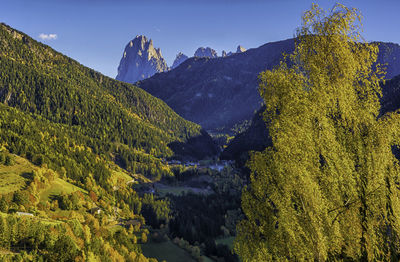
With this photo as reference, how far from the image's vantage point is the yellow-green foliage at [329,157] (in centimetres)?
1473

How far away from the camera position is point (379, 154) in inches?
604

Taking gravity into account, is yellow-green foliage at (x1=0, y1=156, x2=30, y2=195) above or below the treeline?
above

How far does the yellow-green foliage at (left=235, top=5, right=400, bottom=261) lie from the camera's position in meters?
14.7

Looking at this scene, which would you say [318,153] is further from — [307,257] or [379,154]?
[307,257]

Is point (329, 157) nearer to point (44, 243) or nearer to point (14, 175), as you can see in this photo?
point (44, 243)

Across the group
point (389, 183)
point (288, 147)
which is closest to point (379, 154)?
point (389, 183)

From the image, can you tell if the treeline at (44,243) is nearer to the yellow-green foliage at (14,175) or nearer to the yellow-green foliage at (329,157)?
the yellow-green foliage at (14,175)

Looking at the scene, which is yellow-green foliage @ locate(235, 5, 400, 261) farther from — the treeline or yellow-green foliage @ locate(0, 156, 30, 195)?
yellow-green foliage @ locate(0, 156, 30, 195)

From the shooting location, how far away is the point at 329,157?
16016 mm

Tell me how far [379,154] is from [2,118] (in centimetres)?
23278

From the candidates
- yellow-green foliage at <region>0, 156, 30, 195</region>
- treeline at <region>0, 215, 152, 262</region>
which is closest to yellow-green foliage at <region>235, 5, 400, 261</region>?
treeline at <region>0, 215, 152, 262</region>

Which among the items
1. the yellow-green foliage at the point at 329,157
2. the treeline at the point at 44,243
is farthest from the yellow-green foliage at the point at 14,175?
the yellow-green foliage at the point at 329,157

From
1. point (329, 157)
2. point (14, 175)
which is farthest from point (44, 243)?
point (14, 175)

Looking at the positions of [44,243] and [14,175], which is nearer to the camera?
[44,243]
